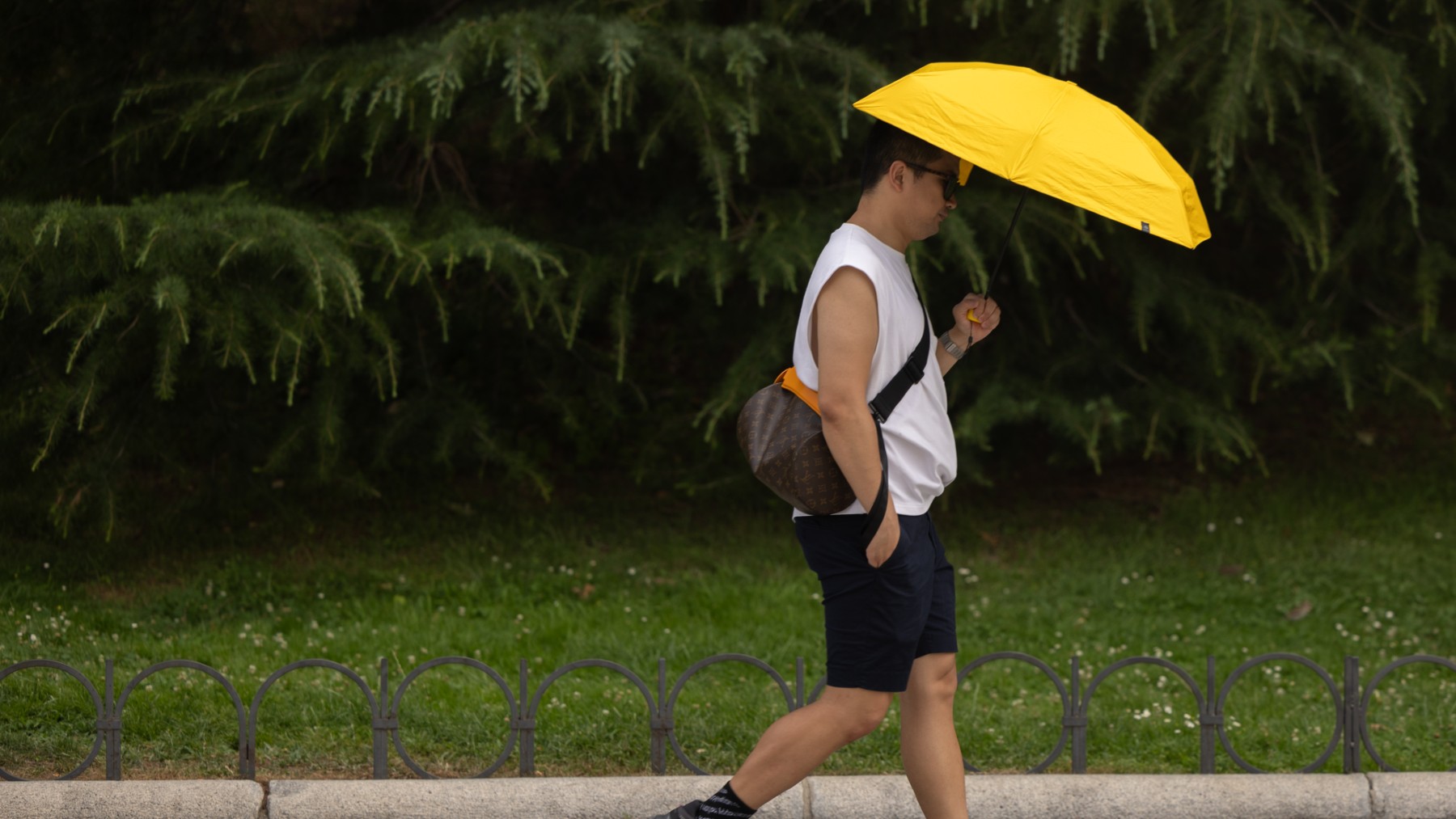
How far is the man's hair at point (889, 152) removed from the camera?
3.07 metres

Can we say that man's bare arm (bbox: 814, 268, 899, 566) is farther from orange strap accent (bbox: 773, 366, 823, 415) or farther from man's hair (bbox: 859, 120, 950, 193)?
man's hair (bbox: 859, 120, 950, 193)

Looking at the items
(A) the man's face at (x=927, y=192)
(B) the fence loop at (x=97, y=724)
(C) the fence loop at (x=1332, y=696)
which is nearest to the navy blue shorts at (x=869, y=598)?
(A) the man's face at (x=927, y=192)

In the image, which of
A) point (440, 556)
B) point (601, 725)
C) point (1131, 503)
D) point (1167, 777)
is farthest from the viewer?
point (1131, 503)

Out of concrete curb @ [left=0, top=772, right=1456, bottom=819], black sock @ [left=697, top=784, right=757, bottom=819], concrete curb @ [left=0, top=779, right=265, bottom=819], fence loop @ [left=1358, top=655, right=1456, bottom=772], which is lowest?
concrete curb @ [left=0, top=772, right=1456, bottom=819]

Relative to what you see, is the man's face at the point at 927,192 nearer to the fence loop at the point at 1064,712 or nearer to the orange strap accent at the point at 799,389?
the orange strap accent at the point at 799,389

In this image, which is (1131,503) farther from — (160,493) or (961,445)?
(160,493)

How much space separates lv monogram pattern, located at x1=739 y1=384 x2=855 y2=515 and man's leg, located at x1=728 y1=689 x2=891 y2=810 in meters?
0.45

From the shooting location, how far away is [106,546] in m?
6.02

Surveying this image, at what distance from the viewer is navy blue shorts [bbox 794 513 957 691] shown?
120 inches

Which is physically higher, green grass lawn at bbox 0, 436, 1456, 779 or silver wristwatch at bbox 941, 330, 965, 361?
silver wristwatch at bbox 941, 330, 965, 361

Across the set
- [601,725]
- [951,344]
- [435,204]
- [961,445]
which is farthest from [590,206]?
[951,344]

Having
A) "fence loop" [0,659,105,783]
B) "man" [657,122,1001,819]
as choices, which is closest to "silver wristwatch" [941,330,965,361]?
"man" [657,122,1001,819]

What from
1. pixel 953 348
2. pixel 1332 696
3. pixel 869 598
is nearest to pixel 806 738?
pixel 869 598

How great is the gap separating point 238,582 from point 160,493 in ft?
3.10
